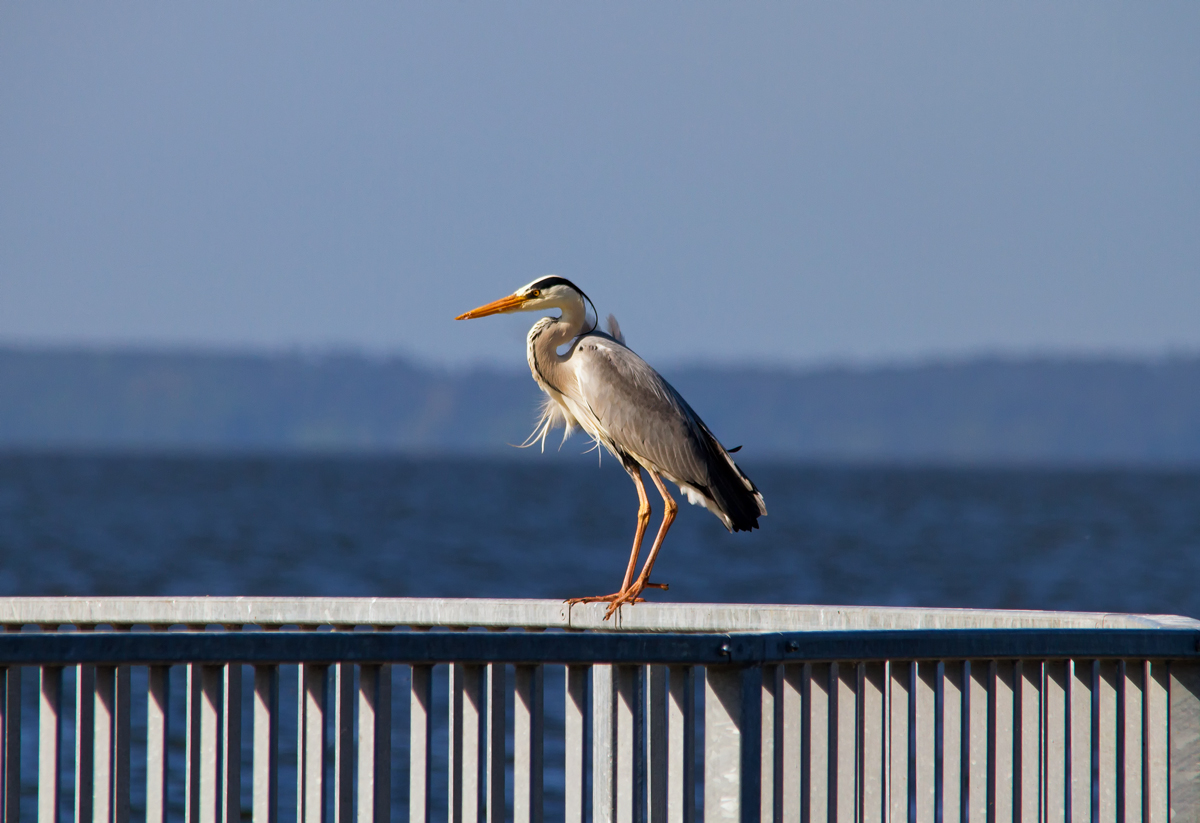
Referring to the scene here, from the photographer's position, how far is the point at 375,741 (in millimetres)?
2820

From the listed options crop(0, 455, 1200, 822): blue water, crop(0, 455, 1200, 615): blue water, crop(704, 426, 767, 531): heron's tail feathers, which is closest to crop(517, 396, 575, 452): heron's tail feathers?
crop(704, 426, 767, 531): heron's tail feathers

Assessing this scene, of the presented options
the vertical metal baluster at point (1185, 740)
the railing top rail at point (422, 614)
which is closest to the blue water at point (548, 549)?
the railing top rail at point (422, 614)

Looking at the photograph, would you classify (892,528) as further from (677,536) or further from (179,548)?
(179,548)

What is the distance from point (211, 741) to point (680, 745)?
2.84 feet

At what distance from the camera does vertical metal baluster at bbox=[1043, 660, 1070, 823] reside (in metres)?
3.25

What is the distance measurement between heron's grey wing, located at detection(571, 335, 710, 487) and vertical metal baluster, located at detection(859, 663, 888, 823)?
244 centimetres

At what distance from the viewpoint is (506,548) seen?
174 ft

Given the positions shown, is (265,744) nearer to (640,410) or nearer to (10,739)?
(10,739)

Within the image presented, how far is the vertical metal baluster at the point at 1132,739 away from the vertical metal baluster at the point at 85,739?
78.2 inches

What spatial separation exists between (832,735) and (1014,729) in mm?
415

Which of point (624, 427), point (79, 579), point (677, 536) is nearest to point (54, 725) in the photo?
point (624, 427)

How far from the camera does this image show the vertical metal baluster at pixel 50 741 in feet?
8.76

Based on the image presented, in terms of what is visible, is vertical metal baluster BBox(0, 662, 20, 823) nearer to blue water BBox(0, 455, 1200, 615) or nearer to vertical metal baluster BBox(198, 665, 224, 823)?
vertical metal baluster BBox(198, 665, 224, 823)

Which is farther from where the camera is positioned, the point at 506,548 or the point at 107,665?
the point at 506,548
